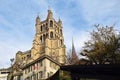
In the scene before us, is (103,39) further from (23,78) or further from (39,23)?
(39,23)

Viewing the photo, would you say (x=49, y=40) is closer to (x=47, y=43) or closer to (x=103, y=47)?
(x=47, y=43)

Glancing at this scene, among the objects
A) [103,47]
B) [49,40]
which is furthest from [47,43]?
[103,47]

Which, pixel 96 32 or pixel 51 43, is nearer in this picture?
pixel 96 32

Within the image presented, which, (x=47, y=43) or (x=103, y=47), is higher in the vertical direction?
(x=47, y=43)

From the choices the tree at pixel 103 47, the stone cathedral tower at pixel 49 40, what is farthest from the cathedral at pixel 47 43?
the tree at pixel 103 47

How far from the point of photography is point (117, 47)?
39.7 metres

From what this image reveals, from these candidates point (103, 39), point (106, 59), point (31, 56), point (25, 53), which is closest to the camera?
point (106, 59)

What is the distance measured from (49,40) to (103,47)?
327 ft

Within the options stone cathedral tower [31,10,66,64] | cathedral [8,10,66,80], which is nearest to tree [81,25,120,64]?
cathedral [8,10,66,80]

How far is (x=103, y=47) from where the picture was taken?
137 ft

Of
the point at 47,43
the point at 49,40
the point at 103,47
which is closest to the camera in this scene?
the point at 103,47

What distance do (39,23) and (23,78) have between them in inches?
3478

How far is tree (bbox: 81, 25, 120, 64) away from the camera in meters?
39.5

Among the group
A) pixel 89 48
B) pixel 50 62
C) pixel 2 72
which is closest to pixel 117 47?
pixel 89 48
